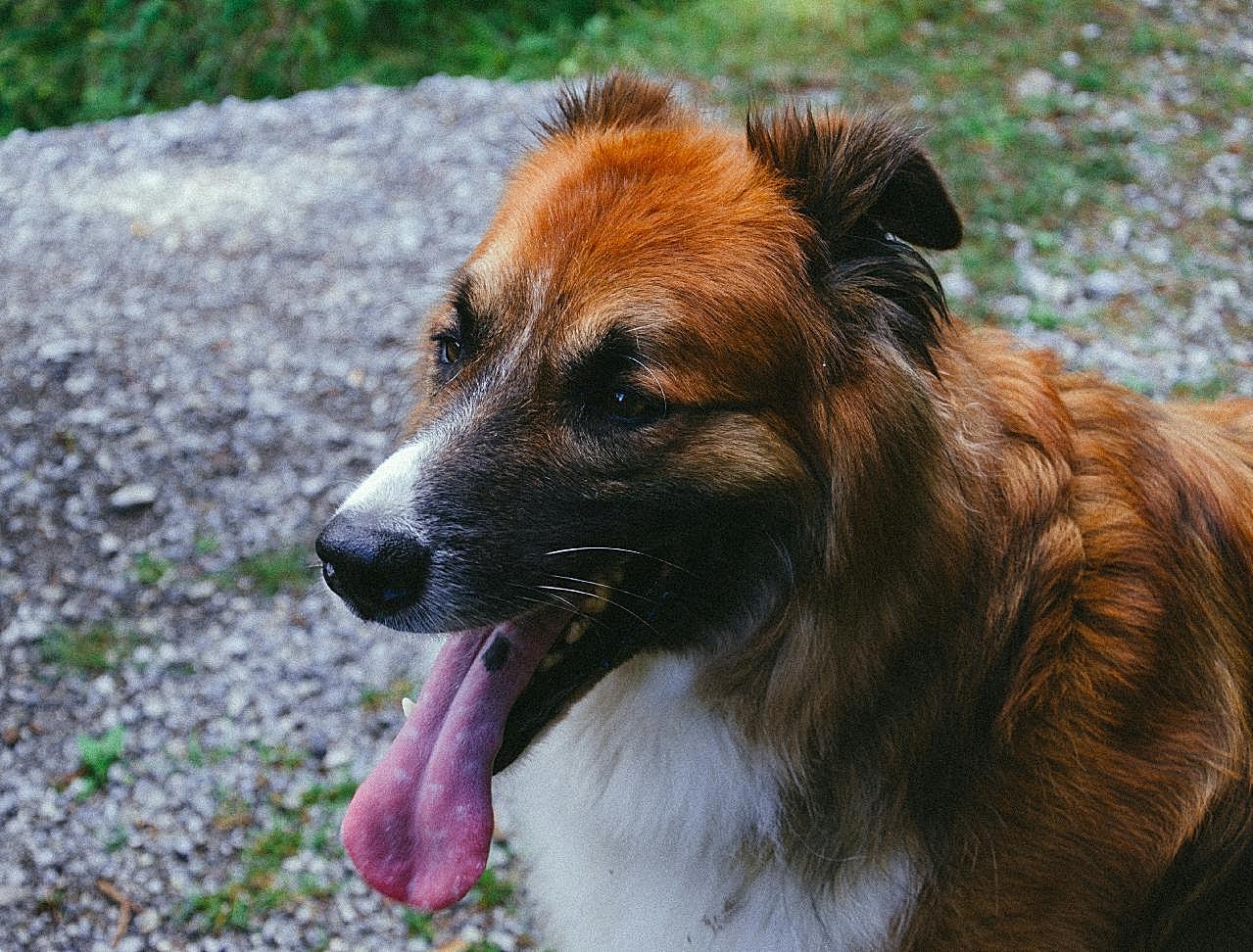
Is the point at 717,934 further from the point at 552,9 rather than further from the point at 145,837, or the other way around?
the point at 552,9

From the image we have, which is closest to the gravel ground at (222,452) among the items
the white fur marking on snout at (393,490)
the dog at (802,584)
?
the dog at (802,584)

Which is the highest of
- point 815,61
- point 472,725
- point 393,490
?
point 393,490

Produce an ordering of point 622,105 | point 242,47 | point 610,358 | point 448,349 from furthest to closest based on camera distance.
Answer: point 242,47 < point 622,105 < point 448,349 < point 610,358

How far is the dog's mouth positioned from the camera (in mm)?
2506

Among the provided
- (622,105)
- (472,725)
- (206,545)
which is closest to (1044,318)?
(622,105)

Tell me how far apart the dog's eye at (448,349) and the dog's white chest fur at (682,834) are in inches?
30.9

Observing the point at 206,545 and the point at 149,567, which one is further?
the point at 206,545

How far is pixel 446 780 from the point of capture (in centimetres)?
257

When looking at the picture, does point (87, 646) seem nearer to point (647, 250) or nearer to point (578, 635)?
point (578, 635)

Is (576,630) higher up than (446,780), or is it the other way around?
(576,630)

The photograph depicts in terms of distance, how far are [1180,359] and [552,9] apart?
4.90 meters

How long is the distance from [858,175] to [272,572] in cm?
300

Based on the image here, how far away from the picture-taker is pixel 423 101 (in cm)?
747

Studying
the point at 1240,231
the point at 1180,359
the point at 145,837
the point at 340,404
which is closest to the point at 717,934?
the point at 145,837
